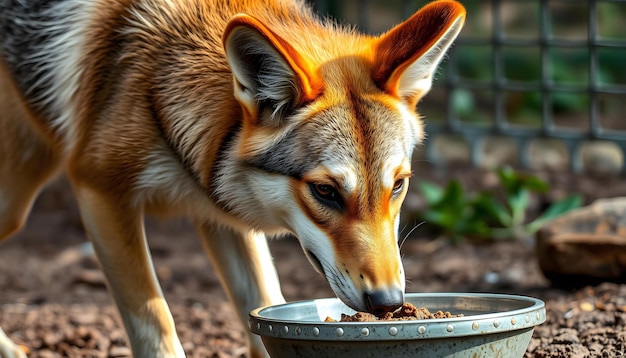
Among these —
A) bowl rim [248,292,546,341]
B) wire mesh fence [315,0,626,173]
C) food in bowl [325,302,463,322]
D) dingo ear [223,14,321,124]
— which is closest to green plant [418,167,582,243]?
wire mesh fence [315,0,626,173]

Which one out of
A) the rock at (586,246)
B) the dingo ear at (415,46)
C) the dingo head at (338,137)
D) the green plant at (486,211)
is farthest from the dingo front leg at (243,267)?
the green plant at (486,211)

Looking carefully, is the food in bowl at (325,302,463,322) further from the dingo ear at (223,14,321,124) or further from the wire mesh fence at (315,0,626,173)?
the wire mesh fence at (315,0,626,173)

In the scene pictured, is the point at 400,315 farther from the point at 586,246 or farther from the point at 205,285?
the point at 205,285

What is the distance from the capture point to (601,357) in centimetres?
392

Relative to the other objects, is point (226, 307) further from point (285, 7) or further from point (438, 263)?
point (285, 7)

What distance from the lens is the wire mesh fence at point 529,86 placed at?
8375mm

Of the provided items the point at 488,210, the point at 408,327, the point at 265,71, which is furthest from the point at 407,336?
the point at 488,210

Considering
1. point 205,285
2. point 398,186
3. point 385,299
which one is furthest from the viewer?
point 205,285

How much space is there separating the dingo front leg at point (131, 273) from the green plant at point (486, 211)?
371cm

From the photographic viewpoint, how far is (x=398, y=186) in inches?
148

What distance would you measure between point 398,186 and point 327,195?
1.03ft

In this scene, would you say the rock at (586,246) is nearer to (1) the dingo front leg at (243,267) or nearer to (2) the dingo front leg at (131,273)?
(1) the dingo front leg at (243,267)

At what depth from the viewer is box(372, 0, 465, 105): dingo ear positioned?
383 centimetres

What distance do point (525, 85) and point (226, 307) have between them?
384 cm
